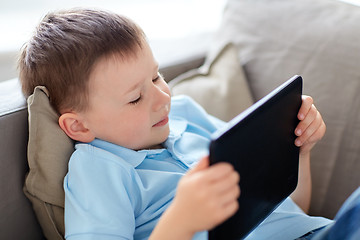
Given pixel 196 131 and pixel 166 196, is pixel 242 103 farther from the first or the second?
pixel 166 196

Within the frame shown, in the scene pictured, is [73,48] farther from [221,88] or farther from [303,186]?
[303,186]

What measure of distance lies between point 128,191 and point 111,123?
14 centimetres

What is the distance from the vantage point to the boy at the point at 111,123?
2.76ft

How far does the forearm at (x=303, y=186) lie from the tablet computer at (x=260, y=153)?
129 mm

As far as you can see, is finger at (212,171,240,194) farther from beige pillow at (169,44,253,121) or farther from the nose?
beige pillow at (169,44,253,121)

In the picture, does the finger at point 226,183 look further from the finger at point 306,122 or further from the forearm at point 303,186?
the forearm at point 303,186

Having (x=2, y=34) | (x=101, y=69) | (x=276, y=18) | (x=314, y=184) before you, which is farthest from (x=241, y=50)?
(x=2, y=34)

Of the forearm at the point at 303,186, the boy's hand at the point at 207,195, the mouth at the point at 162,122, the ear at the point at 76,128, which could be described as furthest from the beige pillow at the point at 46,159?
the forearm at the point at 303,186

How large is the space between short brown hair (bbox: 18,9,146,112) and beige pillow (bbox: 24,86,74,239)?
0.11ft

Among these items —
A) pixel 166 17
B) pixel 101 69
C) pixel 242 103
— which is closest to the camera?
pixel 101 69

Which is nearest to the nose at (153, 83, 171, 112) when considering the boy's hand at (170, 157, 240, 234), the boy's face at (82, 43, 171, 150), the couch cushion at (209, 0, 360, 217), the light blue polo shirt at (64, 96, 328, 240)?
the boy's face at (82, 43, 171, 150)

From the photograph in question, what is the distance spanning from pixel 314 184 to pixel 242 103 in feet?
0.95

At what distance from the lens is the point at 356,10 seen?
119 cm

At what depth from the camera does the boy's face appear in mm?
863
